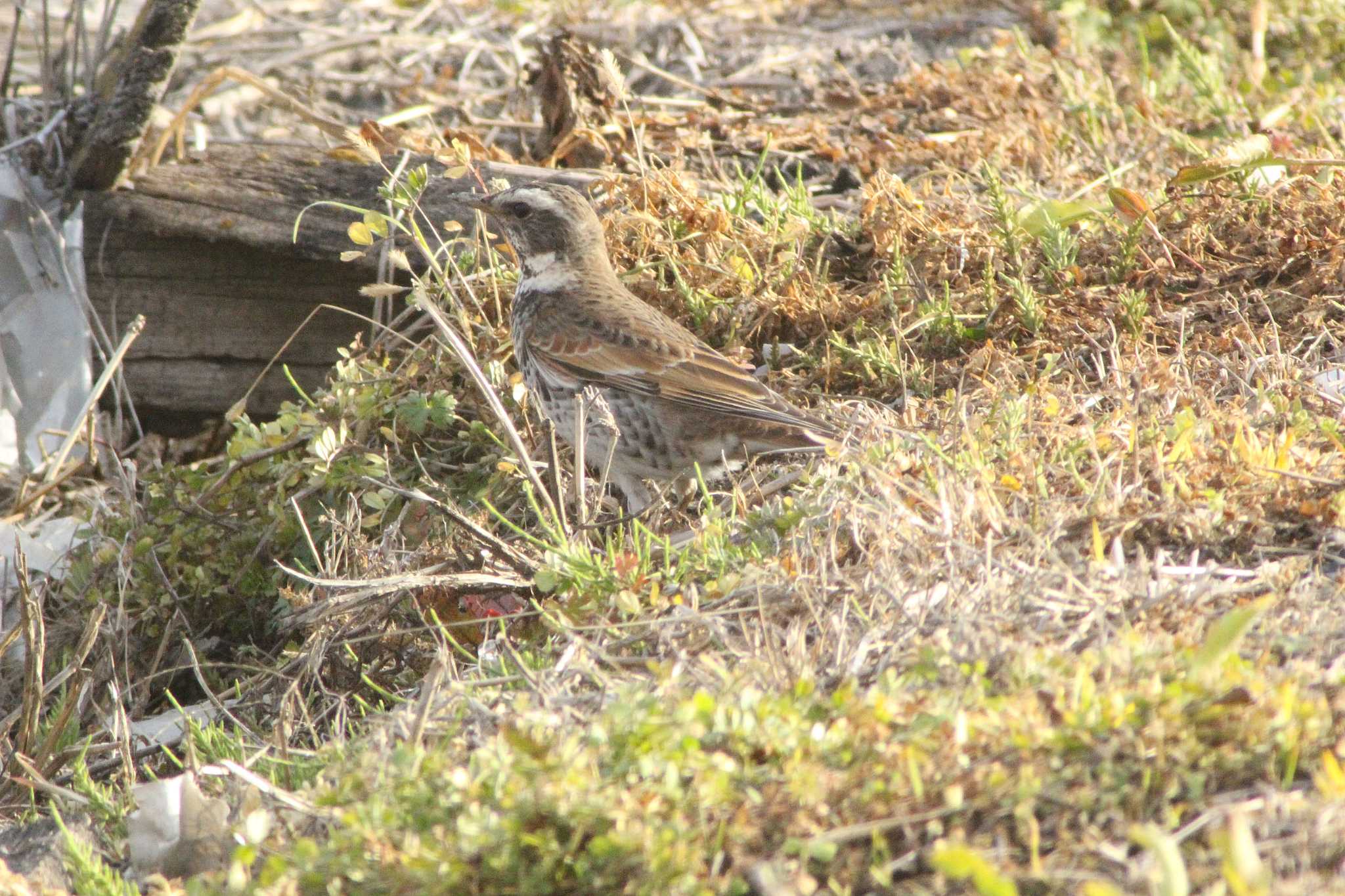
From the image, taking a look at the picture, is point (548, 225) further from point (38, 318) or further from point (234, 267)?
point (38, 318)

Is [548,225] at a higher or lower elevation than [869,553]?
higher

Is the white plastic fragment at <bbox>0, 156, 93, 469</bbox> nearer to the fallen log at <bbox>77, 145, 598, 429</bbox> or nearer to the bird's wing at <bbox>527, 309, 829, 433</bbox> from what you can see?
the fallen log at <bbox>77, 145, 598, 429</bbox>

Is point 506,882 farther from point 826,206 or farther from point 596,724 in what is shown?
point 826,206

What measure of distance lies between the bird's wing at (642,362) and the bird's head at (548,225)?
1.37 feet

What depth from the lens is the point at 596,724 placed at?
8.38ft

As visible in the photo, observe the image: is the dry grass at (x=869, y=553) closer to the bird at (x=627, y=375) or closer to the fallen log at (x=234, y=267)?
the bird at (x=627, y=375)

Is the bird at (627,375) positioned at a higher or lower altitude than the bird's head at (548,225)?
lower

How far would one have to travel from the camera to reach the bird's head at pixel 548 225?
5.36 meters

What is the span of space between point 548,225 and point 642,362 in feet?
2.62

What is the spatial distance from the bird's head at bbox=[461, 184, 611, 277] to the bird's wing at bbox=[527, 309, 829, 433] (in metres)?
0.42

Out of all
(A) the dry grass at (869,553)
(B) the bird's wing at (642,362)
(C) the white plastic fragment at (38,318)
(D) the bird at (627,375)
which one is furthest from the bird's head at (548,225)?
(C) the white plastic fragment at (38,318)

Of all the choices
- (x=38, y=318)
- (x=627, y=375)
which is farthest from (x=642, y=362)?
(x=38, y=318)

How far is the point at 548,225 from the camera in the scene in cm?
536

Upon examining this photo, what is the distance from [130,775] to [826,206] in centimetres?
399
